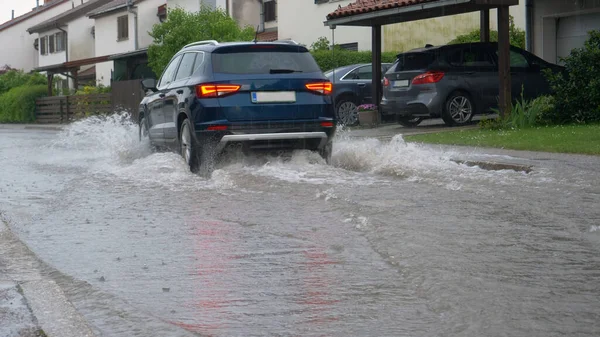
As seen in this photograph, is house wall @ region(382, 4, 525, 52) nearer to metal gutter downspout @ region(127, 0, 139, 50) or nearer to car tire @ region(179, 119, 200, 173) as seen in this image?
car tire @ region(179, 119, 200, 173)

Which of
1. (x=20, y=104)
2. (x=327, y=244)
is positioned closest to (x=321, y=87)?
(x=327, y=244)

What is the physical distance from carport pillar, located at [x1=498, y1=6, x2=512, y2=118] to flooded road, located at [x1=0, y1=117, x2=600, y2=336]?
5285 mm

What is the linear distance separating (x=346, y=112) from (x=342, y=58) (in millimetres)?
7185

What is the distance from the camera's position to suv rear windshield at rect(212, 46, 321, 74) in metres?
11.9

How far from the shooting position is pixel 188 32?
32594 mm

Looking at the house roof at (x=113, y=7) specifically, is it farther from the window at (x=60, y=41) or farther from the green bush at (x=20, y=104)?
the green bush at (x=20, y=104)

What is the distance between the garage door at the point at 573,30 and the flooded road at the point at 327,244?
1057 centimetres

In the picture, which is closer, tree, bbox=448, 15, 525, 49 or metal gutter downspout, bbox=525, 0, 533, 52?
metal gutter downspout, bbox=525, 0, 533, 52

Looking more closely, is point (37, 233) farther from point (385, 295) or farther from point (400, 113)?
point (400, 113)

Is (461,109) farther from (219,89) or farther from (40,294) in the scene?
(40,294)

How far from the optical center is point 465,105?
63.4 feet

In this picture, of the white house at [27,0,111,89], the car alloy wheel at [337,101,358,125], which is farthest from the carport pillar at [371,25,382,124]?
the white house at [27,0,111,89]

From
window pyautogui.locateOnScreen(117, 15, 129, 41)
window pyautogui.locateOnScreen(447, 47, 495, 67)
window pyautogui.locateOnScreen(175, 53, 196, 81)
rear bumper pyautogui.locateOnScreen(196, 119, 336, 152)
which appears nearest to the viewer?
rear bumper pyautogui.locateOnScreen(196, 119, 336, 152)

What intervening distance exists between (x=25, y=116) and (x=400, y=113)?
2950cm
